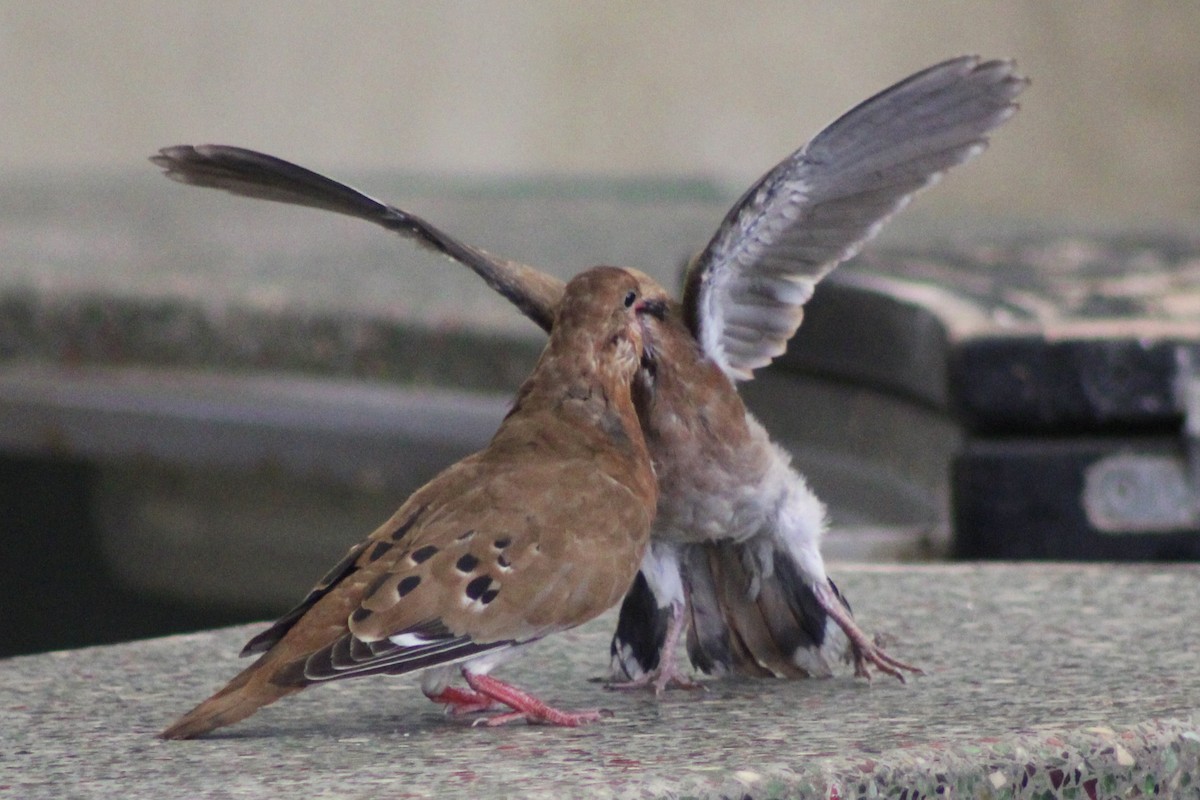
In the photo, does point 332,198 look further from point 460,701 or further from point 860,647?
point 860,647

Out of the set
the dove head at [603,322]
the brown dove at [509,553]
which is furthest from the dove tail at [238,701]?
the dove head at [603,322]

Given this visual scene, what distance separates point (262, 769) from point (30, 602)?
4.15 meters

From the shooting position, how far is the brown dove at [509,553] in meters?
2.66

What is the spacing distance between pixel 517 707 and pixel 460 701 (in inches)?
4.8

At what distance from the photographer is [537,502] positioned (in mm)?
2818

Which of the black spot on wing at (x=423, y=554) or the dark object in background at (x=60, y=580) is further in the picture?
the dark object in background at (x=60, y=580)

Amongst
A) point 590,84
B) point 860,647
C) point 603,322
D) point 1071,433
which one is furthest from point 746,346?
point 590,84

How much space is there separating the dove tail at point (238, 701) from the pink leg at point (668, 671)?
68 cm

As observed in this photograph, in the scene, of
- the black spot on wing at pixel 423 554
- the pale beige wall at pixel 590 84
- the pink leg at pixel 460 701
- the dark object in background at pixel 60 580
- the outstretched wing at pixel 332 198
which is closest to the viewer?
the black spot on wing at pixel 423 554

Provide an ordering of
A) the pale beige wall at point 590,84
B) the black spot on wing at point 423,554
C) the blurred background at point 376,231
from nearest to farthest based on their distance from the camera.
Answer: the black spot on wing at point 423,554 < the blurred background at point 376,231 < the pale beige wall at point 590,84

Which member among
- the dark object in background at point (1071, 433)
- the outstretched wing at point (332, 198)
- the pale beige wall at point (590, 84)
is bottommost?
the dark object in background at point (1071, 433)

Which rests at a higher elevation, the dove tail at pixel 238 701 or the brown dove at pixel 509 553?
the brown dove at pixel 509 553

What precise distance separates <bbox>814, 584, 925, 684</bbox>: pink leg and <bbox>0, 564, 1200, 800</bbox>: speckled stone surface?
0.12ft

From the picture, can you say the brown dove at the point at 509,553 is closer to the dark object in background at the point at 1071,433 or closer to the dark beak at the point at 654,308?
the dark beak at the point at 654,308
